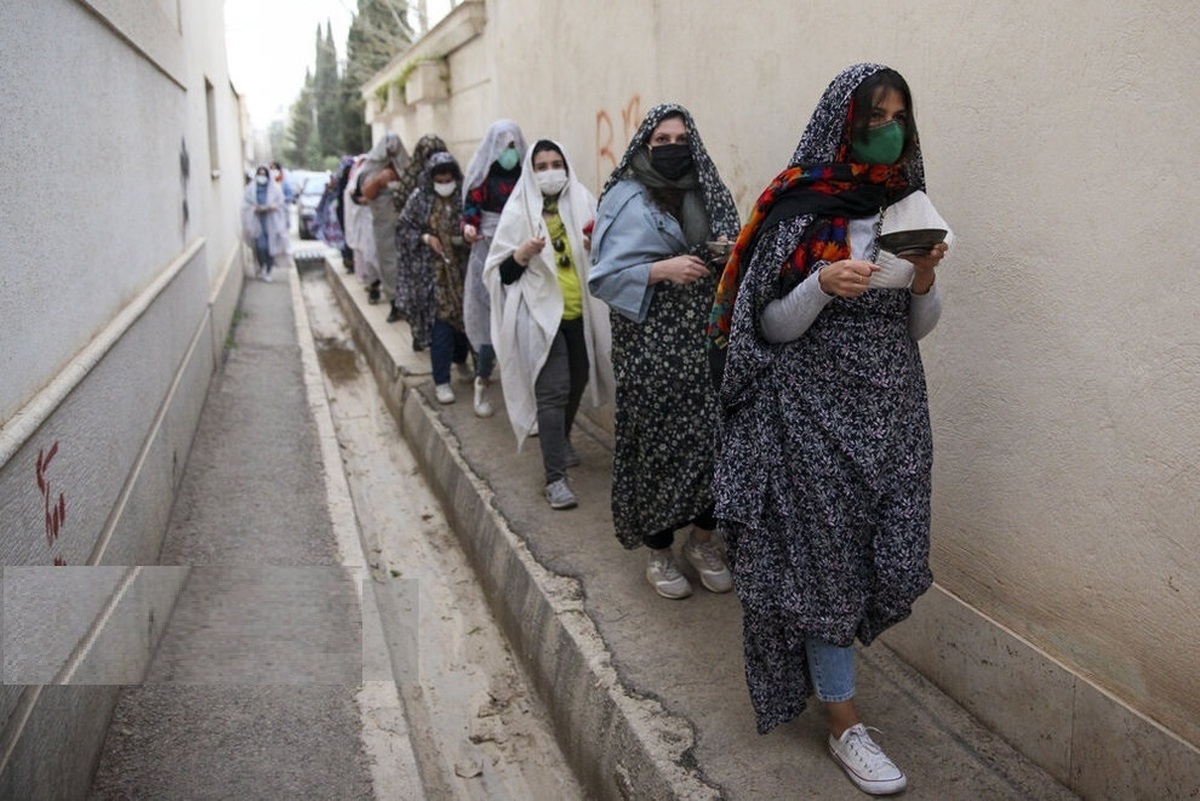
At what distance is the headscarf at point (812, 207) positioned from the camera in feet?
8.29

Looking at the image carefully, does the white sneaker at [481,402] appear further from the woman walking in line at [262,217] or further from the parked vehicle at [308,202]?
the parked vehicle at [308,202]

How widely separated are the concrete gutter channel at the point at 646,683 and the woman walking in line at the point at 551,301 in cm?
38

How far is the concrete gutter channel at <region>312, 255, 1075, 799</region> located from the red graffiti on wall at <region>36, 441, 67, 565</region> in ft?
5.31

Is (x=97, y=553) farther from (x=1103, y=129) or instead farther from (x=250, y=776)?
(x=1103, y=129)

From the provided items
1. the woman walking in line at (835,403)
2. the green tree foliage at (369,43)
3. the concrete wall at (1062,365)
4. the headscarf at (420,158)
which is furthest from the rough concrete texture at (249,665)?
the green tree foliage at (369,43)

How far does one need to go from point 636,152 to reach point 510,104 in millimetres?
4401

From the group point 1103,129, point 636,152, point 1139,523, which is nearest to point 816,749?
point 1139,523

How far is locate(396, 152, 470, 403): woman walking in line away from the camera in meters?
6.73

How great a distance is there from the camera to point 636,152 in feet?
11.9

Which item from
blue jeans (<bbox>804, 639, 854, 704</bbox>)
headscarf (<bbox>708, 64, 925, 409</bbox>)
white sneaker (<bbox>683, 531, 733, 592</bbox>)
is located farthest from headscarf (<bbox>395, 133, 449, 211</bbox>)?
blue jeans (<bbox>804, 639, 854, 704</bbox>)

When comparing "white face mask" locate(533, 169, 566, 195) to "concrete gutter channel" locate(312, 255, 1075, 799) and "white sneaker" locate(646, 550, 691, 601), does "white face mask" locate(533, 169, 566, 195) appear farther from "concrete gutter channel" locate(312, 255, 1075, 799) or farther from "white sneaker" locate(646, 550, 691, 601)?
"white sneaker" locate(646, 550, 691, 601)

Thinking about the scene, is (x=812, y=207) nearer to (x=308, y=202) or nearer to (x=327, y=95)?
(x=308, y=202)

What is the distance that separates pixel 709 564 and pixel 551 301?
4.75ft

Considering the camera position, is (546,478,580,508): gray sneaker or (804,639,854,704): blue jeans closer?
(804,639,854,704): blue jeans
